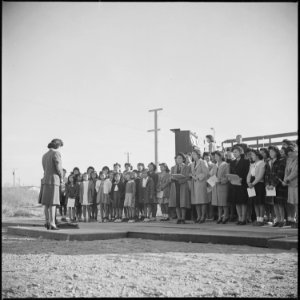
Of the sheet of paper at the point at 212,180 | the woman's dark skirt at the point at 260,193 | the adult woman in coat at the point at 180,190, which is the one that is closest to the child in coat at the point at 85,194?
the adult woman in coat at the point at 180,190

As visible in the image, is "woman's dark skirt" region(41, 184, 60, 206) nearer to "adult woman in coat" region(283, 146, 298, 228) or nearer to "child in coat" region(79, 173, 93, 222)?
"adult woman in coat" region(283, 146, 298, 228)

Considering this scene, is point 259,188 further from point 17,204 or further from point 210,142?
point 17,204

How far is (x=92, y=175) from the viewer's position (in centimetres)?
1296

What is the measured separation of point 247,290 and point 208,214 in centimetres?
686

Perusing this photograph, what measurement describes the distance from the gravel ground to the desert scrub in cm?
1158

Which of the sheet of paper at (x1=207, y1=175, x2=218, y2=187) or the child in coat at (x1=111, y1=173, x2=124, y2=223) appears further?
the child in coat at (x1=111, y1=173, x2=124, y2=223)

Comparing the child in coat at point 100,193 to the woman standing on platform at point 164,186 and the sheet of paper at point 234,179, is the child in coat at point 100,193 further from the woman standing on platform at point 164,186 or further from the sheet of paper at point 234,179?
the sheet of paper at point 234,179

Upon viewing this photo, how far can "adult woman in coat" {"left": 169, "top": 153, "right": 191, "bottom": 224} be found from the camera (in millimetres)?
9422

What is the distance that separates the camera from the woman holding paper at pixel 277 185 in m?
7.50

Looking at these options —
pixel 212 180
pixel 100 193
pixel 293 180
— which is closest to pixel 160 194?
pixel 100 193

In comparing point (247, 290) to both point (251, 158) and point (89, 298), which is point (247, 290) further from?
point (251, 158)

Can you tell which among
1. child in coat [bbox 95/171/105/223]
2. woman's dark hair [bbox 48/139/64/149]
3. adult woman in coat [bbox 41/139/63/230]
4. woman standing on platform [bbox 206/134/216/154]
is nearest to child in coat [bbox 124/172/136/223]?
child in coat [bbox 95/171/105/223]

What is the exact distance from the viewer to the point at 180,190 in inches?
378

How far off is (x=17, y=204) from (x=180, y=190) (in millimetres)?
16978
